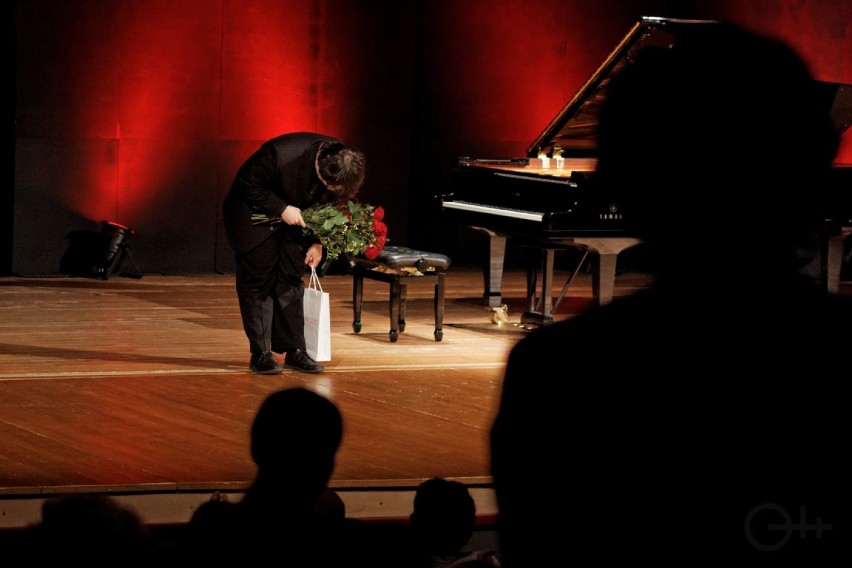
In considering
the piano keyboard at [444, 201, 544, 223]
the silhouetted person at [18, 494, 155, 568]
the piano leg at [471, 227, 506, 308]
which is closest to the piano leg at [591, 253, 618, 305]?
the piano keyboard at [444, 201, 544, 223]

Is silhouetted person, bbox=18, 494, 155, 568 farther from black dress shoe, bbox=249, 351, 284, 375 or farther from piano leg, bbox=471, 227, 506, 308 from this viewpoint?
piano leg, bbox=471, 227, 506, 308

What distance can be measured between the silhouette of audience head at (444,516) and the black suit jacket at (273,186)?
10.1 ft

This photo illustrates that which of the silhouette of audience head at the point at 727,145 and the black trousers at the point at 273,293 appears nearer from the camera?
the silhouette of audience head at the point at 727,145

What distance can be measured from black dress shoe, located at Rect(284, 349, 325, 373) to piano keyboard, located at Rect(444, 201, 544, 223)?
1648 millimetres

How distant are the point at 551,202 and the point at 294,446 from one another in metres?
5.55

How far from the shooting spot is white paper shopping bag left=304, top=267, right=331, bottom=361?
5.65 metres

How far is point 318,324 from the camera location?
5.67 metres

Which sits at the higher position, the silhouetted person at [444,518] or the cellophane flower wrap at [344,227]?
the cellophane flower wrap at [344,227]

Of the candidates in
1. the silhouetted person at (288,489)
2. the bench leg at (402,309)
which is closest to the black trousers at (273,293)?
the bench leg at (402,309)

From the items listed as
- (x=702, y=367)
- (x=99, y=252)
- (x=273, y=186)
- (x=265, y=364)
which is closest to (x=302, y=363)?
(x=265, y=364)

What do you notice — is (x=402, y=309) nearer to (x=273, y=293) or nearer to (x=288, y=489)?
(x=273, y=293)

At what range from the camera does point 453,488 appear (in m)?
2.53

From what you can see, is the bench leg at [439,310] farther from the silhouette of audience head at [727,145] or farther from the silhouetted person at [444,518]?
the silhouette of audience head at [727,145]

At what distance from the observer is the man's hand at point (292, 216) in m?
5.45
